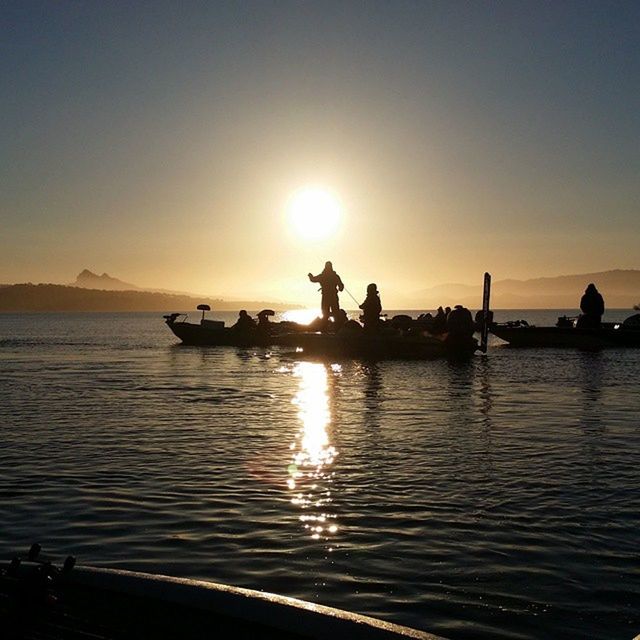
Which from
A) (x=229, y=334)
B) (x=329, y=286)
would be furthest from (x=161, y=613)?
(x=229, y=334)

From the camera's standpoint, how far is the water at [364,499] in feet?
21.3

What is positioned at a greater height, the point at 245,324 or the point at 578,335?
the point at 245,324

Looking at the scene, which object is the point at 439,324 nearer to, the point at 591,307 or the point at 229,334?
the point at 591,307

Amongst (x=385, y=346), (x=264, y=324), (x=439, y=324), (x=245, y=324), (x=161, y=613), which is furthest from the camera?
(x=245, y=324)

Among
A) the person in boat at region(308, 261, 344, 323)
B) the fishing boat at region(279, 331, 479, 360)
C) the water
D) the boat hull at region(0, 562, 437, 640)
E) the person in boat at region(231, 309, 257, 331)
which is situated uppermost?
the person in boat at region(308, 261, 344, 323)

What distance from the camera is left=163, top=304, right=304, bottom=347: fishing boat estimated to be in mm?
52278

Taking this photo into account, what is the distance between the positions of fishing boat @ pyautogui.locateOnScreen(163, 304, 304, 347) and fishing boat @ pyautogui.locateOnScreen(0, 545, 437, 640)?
4411cm

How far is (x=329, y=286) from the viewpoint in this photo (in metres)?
43.8

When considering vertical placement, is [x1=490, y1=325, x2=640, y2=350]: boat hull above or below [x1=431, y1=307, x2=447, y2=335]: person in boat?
below

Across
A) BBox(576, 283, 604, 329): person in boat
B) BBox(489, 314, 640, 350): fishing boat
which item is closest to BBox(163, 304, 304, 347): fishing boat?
BBox(489, 314, 640, 350): fishing boat

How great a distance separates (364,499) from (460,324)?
1352 inches

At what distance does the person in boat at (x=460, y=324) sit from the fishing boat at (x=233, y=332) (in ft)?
35.8

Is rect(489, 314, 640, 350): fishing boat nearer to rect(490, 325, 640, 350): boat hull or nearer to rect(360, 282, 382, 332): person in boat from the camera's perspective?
rect(490, 325, 640, 350): boat hull

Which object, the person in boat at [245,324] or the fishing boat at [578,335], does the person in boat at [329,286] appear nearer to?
the person in boat at [245,324]
